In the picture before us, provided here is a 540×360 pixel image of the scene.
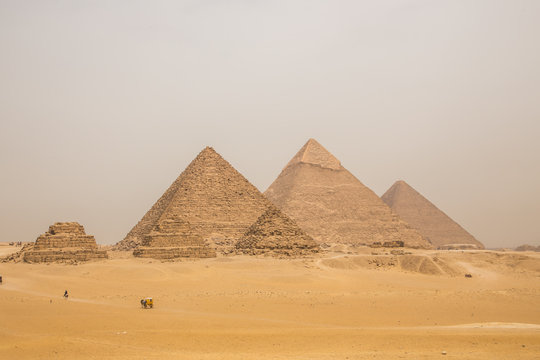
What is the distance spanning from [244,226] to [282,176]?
32421mm

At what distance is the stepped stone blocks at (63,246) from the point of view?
101ft

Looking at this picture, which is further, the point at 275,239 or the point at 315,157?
the point at 315,157

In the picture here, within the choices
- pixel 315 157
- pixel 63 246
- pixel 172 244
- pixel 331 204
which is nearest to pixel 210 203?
pixel 172 244

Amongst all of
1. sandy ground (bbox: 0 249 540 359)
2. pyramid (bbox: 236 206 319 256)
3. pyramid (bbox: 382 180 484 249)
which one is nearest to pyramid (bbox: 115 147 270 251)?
pyramid (bbox: 236 206 319 256)

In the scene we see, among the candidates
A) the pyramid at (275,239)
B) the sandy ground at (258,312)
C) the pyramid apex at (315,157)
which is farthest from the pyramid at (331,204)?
the sandy ground at (258,312)

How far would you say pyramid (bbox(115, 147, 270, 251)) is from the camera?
51938mm

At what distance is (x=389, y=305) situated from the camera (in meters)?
18.9

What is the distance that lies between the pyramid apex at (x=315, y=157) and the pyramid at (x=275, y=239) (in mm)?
42285

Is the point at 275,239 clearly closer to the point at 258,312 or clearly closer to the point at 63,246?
the point at 63,246

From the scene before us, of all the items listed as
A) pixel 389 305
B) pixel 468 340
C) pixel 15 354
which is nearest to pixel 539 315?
pixel 389 305

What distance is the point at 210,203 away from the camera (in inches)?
2157

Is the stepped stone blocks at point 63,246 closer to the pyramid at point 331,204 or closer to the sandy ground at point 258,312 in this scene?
the sandy ground at point 258,312

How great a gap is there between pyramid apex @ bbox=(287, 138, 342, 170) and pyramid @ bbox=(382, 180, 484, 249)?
17.3m

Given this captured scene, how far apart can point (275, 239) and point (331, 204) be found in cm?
3958
